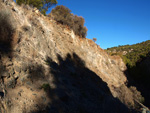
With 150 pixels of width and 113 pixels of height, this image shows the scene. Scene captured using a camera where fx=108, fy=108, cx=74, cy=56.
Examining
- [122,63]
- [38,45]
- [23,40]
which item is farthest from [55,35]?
[122,63]

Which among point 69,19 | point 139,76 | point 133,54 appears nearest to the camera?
point 69,19

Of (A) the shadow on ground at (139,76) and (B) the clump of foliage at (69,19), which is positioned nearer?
(B) the clump of foliage at (69,19)

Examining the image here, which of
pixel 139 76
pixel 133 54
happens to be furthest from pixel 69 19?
pixel 133 54

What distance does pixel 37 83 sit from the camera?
6.07m

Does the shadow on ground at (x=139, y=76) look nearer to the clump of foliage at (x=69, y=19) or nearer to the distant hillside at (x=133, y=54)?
the distant hillside at (x=133, y=54)

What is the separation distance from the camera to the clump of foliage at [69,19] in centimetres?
1577

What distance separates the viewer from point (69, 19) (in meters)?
16.6

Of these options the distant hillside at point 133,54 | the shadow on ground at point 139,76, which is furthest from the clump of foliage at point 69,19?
the shadow on ground at point 139,76

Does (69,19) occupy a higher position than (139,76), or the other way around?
(139,76)

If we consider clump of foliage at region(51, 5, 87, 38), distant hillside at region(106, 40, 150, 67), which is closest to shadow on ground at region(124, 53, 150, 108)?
distant hillside at region(106, 40, 150, 67)

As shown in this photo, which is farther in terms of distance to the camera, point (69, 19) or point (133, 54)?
point (133, 54)

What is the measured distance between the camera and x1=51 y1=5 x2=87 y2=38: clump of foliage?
621 inches

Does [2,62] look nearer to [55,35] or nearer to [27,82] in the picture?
[27,82]

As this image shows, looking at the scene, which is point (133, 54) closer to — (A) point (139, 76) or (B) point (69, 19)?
(A) point (139, 76)
